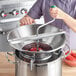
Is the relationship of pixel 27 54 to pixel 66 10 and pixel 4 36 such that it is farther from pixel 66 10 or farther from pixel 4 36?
pixel 4 36

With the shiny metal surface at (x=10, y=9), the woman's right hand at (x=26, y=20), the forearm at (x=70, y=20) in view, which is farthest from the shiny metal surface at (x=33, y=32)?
the shiny metal surface at (x=10, y=9)

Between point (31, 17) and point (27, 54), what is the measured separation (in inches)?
26.6

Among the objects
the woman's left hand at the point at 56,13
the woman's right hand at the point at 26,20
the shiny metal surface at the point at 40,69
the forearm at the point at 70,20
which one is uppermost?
the woman's left hand at the point at 56,13

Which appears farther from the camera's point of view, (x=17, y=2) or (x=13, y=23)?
(x=13, y=23)

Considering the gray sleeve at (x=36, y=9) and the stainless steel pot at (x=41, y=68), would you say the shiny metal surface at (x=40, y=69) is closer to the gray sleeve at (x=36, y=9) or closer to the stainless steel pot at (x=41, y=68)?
the stainless steel pot at (x=41, y=68)

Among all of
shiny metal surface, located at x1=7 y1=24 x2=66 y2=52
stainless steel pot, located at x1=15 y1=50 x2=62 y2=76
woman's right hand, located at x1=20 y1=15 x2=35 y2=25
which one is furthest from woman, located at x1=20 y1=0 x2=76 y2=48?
stainless steel pot, located at x1=15 y1=50 x2=62 y2=76

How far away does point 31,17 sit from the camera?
5.41ft

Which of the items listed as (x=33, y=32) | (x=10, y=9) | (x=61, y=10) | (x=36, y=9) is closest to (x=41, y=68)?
(x=33, y=32)

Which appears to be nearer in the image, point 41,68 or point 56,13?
point 41,68

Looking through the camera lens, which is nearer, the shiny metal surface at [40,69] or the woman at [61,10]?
the shiny metal surface at [40,69]

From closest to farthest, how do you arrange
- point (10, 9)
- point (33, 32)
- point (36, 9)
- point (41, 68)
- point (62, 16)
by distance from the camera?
point (41, 68) → point (33, 32) → point (62, 16) → point (36, 9) → point (10, 9)

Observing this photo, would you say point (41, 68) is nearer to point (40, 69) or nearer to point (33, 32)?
point (40, 69)

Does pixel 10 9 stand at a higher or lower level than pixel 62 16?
lower

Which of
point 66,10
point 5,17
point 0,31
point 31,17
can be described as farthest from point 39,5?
point 0,31
